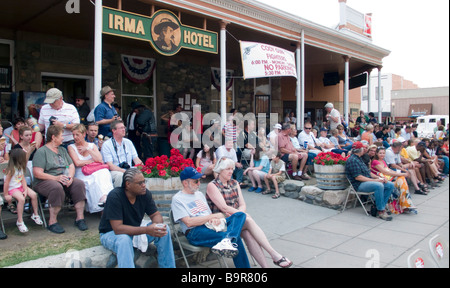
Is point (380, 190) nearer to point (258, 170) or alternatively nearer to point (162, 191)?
point (258, 170)

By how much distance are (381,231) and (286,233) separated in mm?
1572

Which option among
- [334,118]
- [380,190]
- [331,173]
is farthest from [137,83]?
[380,190]

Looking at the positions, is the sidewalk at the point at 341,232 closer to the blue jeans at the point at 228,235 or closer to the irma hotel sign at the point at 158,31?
the blue jeans at the point at 228,235

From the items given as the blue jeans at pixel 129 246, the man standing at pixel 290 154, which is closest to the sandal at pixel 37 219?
the blue jeans at pixel 129 246

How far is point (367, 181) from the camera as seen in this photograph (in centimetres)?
680

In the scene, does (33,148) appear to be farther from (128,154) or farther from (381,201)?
(381,201)

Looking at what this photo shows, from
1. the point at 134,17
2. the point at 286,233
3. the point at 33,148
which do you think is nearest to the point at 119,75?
the point at 134,17

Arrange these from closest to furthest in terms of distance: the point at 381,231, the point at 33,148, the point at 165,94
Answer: the point at 33,148, the point at 381,231, the point at 165,94

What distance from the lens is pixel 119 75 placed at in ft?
35.1

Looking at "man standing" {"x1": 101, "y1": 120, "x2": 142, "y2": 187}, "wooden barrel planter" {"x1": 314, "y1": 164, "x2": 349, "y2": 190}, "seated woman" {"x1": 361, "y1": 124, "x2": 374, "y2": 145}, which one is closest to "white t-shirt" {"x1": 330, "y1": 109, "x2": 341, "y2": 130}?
"seated woman" {"x1": 361, "y1": 124, "x2": 374, "y2": 145}

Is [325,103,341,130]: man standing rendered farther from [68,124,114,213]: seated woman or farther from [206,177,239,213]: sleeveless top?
[68,124,114,213]: seated woman

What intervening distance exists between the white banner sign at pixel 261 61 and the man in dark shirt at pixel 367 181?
115 inches

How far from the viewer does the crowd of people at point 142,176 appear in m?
3.65

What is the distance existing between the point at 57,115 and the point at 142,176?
2606mm
